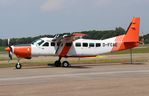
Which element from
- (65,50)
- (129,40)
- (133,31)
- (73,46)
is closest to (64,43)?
(65,50)

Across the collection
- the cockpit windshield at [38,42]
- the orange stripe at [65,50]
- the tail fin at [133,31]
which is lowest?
the orange stripe at [65,50]

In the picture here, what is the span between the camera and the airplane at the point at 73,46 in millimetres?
32094

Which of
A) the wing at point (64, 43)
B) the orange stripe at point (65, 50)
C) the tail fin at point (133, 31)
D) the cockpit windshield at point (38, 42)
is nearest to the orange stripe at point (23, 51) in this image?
the cockpit windshield at point (38, 42)

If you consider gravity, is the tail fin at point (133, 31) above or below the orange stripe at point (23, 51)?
above

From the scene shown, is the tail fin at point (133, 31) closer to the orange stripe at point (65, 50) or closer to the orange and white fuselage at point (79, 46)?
the orange and white fuselage at point (79, 46)

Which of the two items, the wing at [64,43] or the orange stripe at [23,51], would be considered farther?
the wing at [64,43]


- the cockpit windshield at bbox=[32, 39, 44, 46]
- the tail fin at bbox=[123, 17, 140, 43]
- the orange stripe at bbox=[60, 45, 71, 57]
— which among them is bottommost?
the orange stripe at bbox=[60, 45, 71, 57]

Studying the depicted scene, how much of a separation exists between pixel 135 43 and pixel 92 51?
429 cm

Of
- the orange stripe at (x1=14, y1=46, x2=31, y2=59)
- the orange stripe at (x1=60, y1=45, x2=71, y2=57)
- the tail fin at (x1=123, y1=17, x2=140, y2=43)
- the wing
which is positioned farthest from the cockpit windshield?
the tail fin at (x1=123, y1=17, x2=140, y2=43)

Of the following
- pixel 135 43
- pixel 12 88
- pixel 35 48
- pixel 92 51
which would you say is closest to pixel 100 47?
pixel 92 51

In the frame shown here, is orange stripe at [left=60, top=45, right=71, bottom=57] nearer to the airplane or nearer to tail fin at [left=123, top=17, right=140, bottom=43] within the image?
the airplane

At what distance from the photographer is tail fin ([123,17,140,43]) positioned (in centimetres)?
3603

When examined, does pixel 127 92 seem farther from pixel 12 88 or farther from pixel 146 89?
pixel 12 88

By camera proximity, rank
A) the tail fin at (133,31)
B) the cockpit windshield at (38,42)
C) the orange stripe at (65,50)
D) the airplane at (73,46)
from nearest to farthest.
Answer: the airplane at (73,46) → the cockpit windshield at (38,42) → the orange stripe at (65,50) → the tail fin at (133,31)
